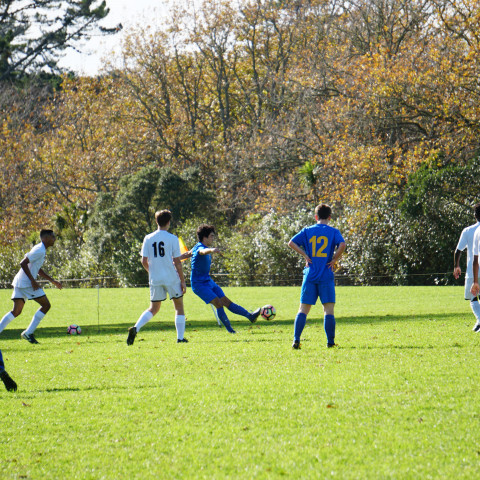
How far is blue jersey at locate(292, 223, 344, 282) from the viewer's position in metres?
9.20

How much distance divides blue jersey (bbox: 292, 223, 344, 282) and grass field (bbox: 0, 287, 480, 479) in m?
0.95

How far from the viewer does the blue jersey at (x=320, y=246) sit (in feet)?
30.2

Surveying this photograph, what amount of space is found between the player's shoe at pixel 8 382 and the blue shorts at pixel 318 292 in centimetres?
364

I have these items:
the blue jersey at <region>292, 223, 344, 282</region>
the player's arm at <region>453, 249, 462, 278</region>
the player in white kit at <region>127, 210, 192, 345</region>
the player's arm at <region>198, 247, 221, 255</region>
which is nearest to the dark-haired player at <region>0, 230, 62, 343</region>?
the player in white kit at <region>127, 210, 192, 345</region>

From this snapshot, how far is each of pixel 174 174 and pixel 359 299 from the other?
15.9 meters

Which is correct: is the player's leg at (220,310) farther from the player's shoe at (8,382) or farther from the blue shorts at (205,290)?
the player's shoe at (8,382)

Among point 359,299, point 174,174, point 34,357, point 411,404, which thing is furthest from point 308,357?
point 174,174

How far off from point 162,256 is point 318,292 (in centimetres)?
268

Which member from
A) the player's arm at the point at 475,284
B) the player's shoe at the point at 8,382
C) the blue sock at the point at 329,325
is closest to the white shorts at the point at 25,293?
the player's shoe at the point at 8,382

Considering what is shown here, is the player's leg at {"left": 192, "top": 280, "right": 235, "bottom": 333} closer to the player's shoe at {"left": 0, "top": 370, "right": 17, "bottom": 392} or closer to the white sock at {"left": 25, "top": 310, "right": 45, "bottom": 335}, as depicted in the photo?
the white sock at {"left": 25, "top": 310, "right": 45, "bottom": 335}

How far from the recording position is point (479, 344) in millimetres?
9359

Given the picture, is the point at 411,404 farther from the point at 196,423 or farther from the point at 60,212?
the point at 60,212

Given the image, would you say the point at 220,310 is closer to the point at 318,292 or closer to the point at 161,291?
the point at 161,291

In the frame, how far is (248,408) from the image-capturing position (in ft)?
19.4
